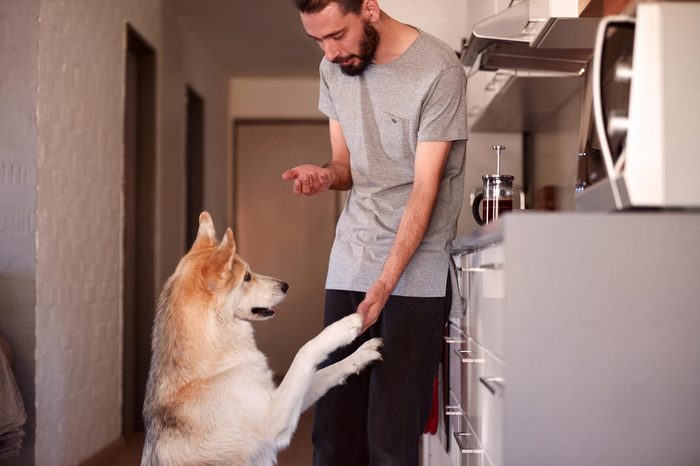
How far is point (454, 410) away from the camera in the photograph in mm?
2361

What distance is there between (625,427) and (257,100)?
22.7ft

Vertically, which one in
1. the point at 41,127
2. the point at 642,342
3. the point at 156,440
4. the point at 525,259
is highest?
the point at 41,127

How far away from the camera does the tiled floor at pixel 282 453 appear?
4051 millimetres

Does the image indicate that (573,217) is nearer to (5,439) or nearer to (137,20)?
(5,439)

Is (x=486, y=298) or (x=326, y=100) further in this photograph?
(x=326, y=100)

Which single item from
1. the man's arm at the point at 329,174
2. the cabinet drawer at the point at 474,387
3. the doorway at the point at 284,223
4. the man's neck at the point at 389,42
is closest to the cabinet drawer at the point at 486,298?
the cabinet drawer at the point at 474,387

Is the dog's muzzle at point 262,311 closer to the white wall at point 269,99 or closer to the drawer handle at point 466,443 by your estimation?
the drawer handle at point 466,443

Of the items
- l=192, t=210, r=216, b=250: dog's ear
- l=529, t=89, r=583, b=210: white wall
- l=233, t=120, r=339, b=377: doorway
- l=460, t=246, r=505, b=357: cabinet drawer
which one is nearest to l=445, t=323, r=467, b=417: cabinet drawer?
l=460, t=246, r=505, b=357: cabinet drawer

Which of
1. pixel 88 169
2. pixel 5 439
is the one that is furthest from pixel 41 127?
pixel 5 439

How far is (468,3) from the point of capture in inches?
160

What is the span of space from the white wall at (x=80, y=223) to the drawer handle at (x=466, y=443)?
1.94m

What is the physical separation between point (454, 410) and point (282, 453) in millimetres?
2170

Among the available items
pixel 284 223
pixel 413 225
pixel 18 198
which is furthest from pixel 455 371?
pixel 284 223

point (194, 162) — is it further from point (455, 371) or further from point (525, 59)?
point (455, 371)
